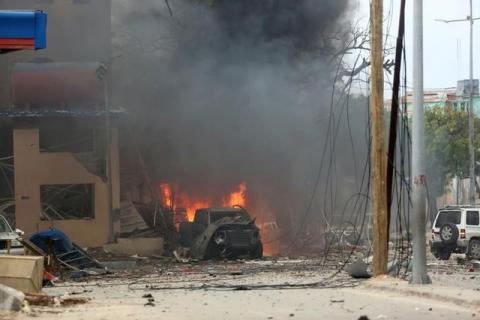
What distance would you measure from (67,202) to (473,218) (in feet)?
41.3

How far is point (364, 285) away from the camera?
12.5m

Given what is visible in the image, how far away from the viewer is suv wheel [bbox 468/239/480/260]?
2032 centimetres

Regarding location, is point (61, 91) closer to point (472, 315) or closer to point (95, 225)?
point (95, 225)

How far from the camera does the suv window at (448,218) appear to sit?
21.2 m

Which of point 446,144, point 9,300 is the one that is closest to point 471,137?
point 446,144

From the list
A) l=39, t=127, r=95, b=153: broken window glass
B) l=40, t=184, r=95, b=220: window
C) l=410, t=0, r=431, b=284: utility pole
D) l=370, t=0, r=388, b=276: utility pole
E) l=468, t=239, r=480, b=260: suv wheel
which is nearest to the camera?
l=410, t=0, r=431, b=284: utility pole

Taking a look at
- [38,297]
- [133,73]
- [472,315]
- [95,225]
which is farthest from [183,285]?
[133,73]

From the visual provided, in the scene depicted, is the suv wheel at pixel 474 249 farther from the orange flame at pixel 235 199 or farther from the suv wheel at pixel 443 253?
the orange flame at pixel 235 199

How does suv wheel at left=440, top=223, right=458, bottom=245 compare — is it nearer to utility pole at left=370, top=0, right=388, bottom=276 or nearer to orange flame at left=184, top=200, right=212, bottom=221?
utility pole at left=370, top=0, right=388, bottom=276

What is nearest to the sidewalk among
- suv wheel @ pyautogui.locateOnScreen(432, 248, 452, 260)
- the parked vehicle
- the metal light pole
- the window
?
the parked vehicle

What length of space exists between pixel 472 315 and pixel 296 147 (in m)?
20.2

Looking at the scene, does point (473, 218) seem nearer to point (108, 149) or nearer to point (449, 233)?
point (449, 233)

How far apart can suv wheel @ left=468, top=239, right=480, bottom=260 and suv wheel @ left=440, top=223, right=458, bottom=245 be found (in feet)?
1.39

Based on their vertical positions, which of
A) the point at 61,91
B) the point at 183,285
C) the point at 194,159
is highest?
the point at 61,91
